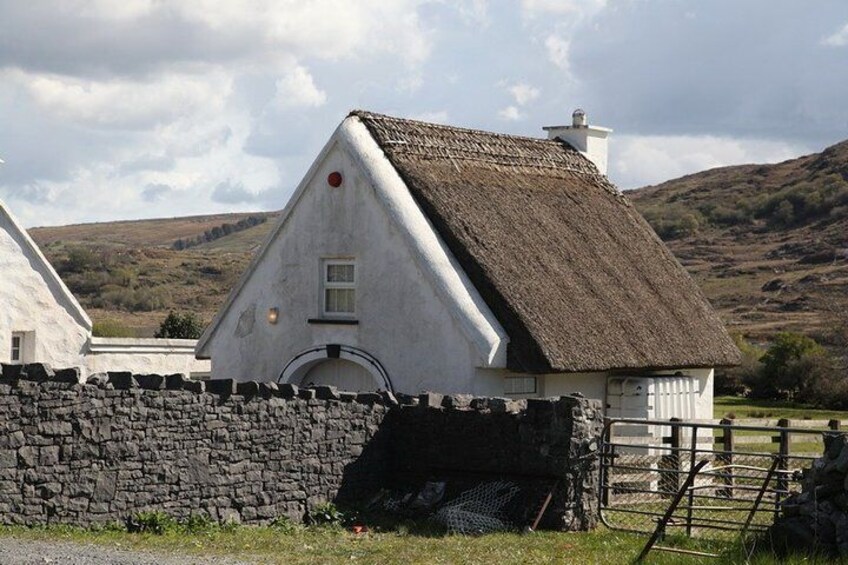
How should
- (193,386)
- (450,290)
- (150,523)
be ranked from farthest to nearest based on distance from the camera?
(450,290) < (193,386) < (150,523)

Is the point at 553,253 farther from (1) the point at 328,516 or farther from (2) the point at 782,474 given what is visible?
(2) the point at 782,474

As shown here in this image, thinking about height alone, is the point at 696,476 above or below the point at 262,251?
below

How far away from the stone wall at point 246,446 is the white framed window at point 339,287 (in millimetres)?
4703

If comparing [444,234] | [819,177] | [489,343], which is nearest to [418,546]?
[489,343]

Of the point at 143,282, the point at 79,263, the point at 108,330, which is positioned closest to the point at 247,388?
the point at 108,330

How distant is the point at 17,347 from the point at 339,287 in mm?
9752

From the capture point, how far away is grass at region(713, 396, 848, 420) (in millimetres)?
36625

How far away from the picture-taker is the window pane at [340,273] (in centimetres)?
2614

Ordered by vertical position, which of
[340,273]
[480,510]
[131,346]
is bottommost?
[480,510]

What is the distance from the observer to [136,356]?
33688 mm

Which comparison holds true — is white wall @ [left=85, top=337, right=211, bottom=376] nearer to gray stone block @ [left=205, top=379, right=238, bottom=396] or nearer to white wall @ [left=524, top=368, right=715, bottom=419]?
white wall @ [left=524, top=368, right=715, bottom=419]

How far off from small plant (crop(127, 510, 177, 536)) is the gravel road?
156cm

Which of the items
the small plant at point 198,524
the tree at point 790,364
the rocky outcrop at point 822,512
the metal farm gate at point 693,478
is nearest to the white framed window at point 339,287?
the metal farm gate at point 693,478

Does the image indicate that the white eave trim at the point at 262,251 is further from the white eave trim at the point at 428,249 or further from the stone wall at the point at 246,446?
the stone wall at the point at 246,446
